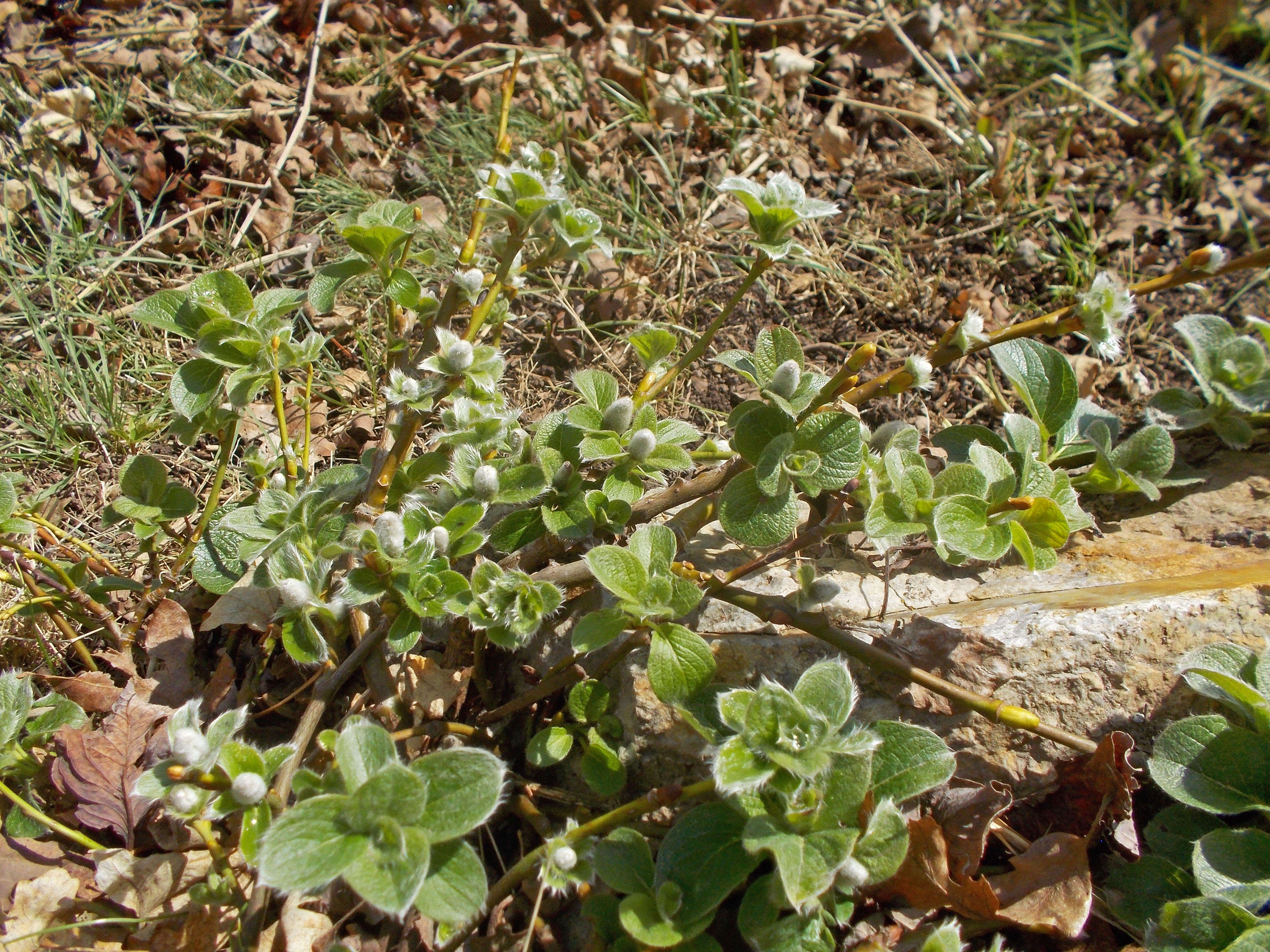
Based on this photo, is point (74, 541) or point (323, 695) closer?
point (323, 695)

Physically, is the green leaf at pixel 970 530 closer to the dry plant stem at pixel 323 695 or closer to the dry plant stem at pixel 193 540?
the dry plant stem at pixel 323 695

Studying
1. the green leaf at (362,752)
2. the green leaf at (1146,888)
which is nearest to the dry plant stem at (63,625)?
the green leaf at (362,752)

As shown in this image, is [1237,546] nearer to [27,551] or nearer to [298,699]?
[298,699]

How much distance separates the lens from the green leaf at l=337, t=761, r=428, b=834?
1.51 meters

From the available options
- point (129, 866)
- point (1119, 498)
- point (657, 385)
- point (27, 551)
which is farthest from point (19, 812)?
point (1119, 498)

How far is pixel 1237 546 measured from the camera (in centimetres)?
239

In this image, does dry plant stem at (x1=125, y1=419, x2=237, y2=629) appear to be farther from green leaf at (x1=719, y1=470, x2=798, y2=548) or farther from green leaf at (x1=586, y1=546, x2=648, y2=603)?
green leaf at (x1=719, y1=470, x2=798, y2=548)

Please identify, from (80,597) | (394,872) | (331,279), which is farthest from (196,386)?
(394,872)

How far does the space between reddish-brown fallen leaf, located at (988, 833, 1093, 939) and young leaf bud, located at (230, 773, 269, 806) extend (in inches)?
64.9

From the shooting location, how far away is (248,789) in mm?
1622

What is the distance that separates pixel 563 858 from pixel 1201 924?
4.39 ft

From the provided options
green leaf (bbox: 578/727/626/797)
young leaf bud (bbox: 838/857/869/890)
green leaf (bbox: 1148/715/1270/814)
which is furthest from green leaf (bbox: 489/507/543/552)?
green leaf (bbox: 1148/715/1270/814)

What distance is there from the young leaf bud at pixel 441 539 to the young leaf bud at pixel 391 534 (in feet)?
0.25

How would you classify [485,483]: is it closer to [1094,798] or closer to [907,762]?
[907,762]
